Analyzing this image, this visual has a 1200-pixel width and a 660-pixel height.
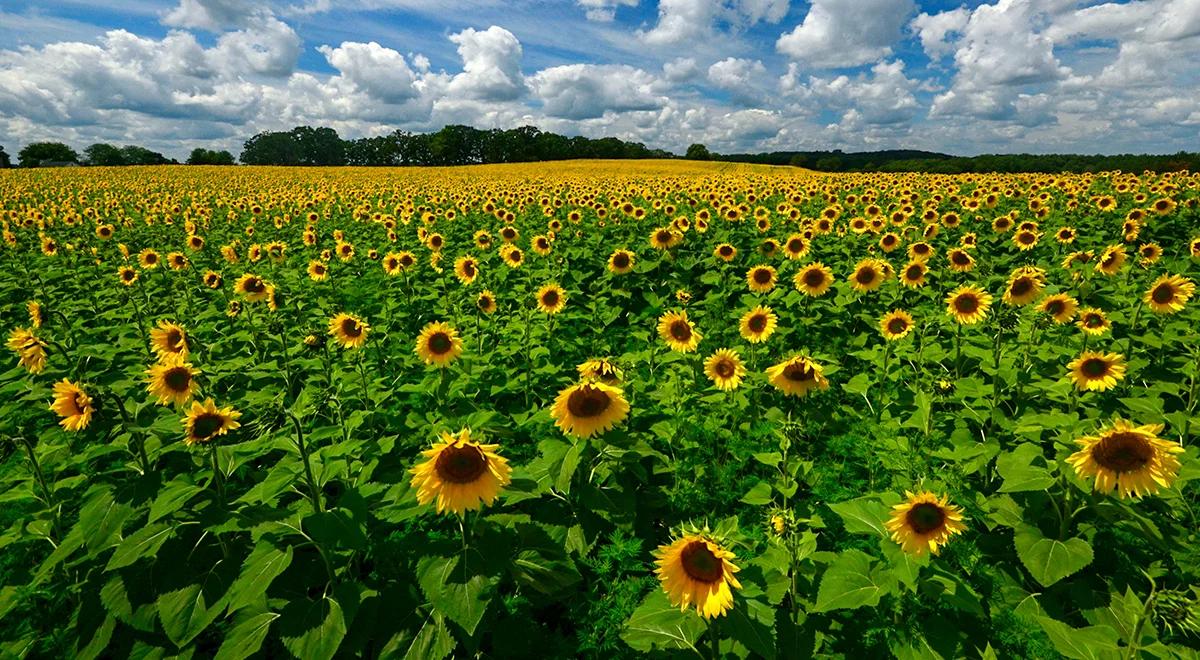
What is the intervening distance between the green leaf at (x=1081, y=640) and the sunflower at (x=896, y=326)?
3.31 m

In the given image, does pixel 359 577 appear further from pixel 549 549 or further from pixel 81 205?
pixel 81 205

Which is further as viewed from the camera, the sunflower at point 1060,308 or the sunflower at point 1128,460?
the sunflower at point 1060,308

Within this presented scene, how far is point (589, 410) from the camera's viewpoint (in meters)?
3.33

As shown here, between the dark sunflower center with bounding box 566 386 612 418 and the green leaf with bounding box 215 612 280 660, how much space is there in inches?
74.7

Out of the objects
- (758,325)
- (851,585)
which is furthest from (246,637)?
(758,325)

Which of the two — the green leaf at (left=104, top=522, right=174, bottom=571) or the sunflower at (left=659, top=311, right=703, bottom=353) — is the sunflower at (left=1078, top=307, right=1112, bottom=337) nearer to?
the sunflower at (left=659, top=311, right=703, bottom=353)

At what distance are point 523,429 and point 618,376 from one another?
52.4 inches

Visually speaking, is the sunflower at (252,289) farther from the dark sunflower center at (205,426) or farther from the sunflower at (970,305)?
the sunflower at (970,305)

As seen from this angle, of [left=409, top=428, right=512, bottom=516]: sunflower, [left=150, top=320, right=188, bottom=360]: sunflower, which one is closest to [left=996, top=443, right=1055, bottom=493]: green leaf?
[left=409, top=428, right=512, bottom=516]: sunflower

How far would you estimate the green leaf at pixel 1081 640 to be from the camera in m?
2.42

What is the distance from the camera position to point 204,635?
3.11 m

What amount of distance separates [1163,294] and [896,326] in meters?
2.52

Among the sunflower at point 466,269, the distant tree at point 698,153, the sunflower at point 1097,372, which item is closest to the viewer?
the sunflower at point 1097,372

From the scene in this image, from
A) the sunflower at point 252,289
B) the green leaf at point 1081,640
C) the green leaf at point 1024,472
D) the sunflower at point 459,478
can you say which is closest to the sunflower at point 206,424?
the sunflower at point 459,478
